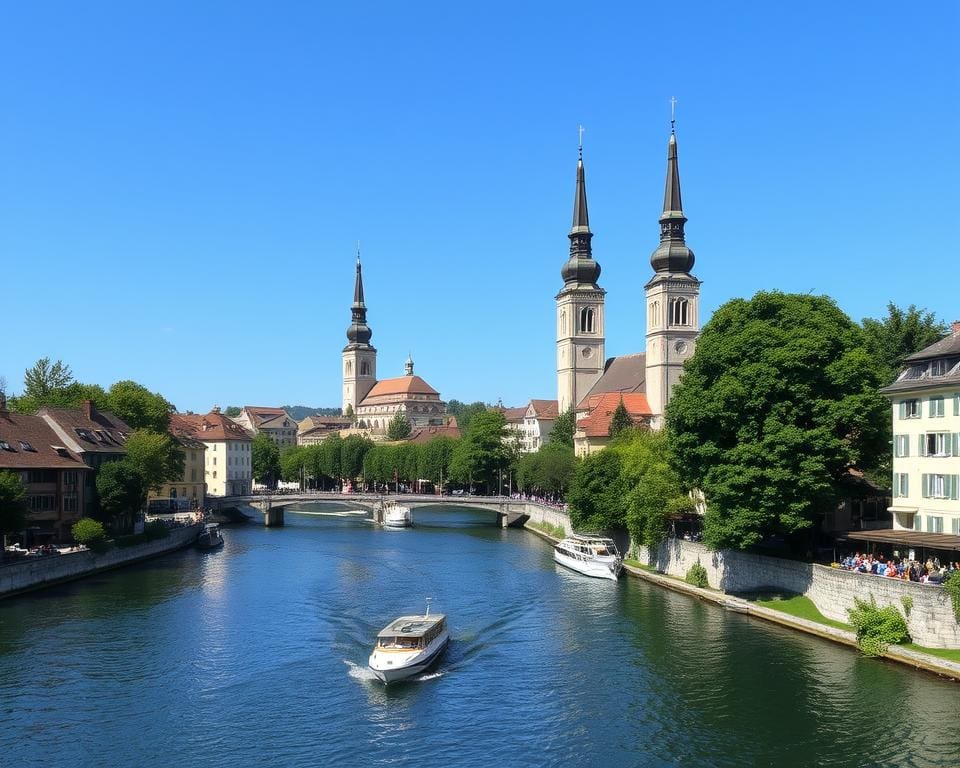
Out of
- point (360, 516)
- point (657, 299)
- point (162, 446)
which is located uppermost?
point (657, 299)

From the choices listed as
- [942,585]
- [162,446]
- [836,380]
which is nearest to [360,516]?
[162,446]

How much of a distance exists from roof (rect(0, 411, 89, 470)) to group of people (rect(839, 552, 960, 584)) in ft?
190

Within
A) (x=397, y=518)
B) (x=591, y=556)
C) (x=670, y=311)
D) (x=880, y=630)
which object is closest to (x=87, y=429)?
(x=397, y=518)

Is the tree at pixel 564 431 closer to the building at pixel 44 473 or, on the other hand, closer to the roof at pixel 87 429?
the roof at pixel 87 429

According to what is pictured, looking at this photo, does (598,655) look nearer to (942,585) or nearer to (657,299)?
(942,585)

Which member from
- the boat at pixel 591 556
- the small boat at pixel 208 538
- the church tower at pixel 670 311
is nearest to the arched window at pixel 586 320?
the church tower at pixel 670 311

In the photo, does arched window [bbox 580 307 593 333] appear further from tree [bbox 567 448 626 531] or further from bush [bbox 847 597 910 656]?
bush [bbox 847 597 910 656]

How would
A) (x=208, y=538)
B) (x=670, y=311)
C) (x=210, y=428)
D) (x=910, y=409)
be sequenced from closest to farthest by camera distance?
(x=910, y=409) < (x=208, y=538) < (x=670, y=311) < (x=210, y=428)

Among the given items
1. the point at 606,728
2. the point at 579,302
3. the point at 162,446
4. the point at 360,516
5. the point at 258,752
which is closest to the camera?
the point at 258,752

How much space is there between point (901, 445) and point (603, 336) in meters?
124

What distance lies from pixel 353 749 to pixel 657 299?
125230 millimetres

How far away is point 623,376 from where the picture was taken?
170500mm

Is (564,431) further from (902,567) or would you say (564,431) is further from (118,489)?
(902,567)

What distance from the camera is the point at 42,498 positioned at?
7669cm
